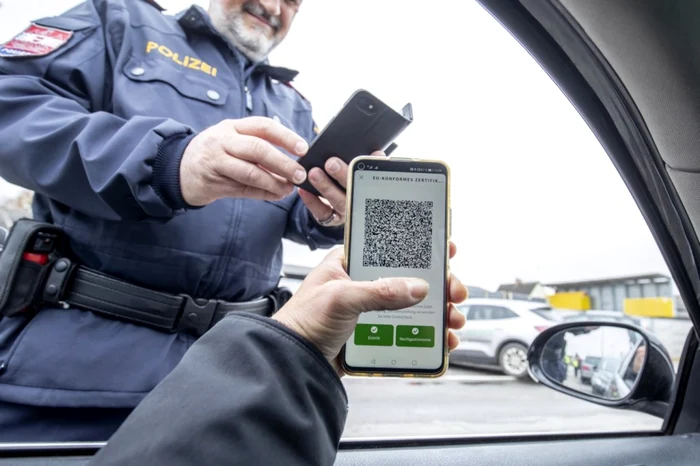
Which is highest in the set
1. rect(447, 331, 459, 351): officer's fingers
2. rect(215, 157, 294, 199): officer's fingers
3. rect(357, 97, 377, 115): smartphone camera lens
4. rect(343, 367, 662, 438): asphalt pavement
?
rect(357, 97, 377, 115): smartphone camera lens

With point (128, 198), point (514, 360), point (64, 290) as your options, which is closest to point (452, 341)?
point (128, 198)

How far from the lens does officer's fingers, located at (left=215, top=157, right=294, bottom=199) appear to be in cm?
78

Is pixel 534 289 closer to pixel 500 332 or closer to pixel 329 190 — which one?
pixel 500 332

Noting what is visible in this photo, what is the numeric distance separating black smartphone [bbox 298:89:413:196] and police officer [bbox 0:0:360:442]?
0.03 m

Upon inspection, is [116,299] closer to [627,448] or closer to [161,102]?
[161,102]

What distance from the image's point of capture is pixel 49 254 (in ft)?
3.06

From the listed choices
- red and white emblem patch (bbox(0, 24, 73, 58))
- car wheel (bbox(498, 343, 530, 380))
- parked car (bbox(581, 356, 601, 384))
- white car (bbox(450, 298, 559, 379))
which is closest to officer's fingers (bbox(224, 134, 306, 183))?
red and white emblem patch (bbox(0, 24, 73, 58))

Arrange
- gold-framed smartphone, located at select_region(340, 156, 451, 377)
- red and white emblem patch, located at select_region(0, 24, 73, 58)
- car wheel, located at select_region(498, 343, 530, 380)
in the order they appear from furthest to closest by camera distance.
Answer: car wheel, located at select_region(498, 343, 530, 380) → red and white emblem patch, located at select_region(0, 24, 73, 58) → gold-framed smartphone, located at select_region(340, 156, 451, 377)

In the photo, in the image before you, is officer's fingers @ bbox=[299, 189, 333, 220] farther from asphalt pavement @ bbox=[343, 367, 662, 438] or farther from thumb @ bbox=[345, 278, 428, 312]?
asphalt pavement @ bbox=[343, 367, 662, 438]

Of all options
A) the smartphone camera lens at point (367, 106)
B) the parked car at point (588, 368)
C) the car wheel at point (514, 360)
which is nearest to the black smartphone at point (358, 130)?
the smartphone camera lens at point (367, 106)

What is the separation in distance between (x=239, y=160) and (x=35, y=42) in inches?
23.9

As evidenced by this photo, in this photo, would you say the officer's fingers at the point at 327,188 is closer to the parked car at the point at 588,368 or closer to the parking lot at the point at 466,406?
the parked car at the point at 588,368

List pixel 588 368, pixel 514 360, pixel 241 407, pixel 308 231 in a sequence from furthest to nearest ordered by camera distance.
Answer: pixel 514 360
pixel 588 368
pixel 308 231
pixel 241 407

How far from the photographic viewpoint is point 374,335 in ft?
2.42
